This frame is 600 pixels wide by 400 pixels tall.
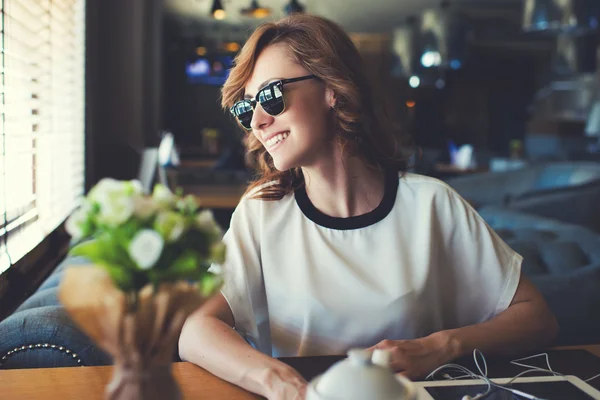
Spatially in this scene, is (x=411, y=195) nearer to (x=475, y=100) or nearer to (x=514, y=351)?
(x=514, y=351)

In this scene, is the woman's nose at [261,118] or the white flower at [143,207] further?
the woman's nose at [261,118]

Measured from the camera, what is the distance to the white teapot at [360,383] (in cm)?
77

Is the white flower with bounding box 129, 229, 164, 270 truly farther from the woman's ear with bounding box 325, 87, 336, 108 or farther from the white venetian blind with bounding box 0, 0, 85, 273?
the white venetian blind with bounding box 0, 0, 85, 273

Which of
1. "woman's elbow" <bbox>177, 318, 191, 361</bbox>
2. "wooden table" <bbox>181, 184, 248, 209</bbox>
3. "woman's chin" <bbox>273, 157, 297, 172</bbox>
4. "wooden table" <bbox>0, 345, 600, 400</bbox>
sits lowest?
"wooden table" <bbox>181, 184, 248, 209</bbox>

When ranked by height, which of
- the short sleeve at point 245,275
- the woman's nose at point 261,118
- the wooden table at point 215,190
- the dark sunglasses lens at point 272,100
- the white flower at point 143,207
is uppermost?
the dark sunglasses lens at point 272,100

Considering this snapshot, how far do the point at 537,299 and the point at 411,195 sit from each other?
0.39m

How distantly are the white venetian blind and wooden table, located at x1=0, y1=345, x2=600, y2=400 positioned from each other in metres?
0.69

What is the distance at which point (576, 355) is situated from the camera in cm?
135

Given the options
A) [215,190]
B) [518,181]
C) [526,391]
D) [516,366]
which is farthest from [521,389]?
[518,181]

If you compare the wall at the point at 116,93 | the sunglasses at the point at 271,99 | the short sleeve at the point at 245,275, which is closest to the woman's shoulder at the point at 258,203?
the short sleeve at the point at 245,275

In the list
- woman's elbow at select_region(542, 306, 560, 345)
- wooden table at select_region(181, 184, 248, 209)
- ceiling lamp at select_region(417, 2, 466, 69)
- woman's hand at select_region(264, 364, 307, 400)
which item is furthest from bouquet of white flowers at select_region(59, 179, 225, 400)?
ceiling lamp at select_region(417, 2, 466, 69)

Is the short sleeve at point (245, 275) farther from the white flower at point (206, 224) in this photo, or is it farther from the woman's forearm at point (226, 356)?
the white flower at point (206, 224)

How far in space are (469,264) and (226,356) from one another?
0.68 m

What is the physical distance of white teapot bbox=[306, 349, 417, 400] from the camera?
766 mm
